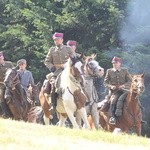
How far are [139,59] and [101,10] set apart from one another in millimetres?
3806

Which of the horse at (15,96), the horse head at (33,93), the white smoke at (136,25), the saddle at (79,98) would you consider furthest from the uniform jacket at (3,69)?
the white smoke at (136,25)

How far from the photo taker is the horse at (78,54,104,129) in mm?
15289

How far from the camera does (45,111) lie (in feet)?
54.7

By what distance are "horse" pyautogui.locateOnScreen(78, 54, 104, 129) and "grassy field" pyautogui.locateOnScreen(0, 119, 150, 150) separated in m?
3.51

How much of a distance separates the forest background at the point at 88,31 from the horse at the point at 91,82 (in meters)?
10.8

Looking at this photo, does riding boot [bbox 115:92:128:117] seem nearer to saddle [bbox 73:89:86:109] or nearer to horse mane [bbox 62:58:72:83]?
saddle [bbox 73:89:86:109]

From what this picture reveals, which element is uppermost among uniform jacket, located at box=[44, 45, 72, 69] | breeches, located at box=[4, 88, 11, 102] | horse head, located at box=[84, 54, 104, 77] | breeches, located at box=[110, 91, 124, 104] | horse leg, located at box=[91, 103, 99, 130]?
uniform jacket, located at box=[44, 45, 72, 69]

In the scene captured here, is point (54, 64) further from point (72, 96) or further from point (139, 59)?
point (139, 59)

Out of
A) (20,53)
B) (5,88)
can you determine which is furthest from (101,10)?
(5,88)

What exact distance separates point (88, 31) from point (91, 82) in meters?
14.0

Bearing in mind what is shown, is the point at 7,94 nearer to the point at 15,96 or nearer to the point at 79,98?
the point at 15,96

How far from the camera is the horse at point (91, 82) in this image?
1529 centimetres

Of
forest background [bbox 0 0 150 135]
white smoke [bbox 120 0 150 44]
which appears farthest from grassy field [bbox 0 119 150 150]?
white smoke [bbox 120 0 150 44]

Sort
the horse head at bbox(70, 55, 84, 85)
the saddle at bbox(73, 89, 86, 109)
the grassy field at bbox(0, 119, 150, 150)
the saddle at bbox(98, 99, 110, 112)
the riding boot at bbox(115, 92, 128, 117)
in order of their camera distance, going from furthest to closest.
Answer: the saddle at bbox(98, 99, 110, 112) → the riding boot at bbox(115, 92, 128, 117) → the saddle at bbox(73, 89, 86, 109) → the horse head at bbox(70, 55, 84, 85) → the grassy field at bbox(0, 119, 150, 150)
